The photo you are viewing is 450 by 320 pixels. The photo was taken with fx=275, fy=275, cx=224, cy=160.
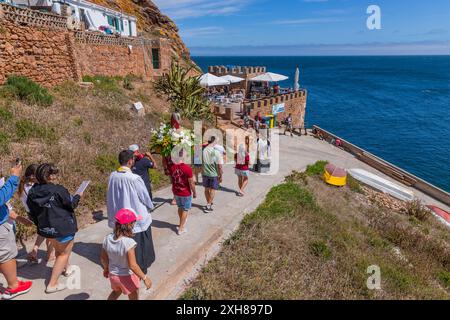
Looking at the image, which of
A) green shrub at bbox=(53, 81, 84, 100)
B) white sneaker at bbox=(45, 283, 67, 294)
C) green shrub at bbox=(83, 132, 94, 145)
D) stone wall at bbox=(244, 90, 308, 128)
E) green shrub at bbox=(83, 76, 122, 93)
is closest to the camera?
white sneaker at bbox=(45, 283, 67, 294)

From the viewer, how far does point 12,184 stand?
3527 mm

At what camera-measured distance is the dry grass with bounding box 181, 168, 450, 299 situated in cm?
469

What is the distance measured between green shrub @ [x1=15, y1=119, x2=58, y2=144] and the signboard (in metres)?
18.8

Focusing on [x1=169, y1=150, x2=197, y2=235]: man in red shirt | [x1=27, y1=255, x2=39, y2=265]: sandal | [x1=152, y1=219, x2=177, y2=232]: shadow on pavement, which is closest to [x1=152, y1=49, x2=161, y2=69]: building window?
[x1=152, y1=219, x2=177, y2=232]: shadow on pavement

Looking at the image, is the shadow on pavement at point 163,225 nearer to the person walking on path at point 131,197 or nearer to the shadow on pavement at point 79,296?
the person walking on path at point 131,197

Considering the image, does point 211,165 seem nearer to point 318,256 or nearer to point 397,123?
point 318,256

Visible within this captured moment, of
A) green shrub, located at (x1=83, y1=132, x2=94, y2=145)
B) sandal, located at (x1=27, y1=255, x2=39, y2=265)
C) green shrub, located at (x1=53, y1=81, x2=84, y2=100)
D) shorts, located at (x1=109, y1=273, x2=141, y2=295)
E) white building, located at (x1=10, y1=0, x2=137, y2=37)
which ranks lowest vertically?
sandal, located at (x1=27, y1=255, x2=39, y2=265)

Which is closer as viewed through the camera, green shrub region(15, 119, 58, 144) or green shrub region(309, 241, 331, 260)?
green shrub region(309, 241, 331, 260)

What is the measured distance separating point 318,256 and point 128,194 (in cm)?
420

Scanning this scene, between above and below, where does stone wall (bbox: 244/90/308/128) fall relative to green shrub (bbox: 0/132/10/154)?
below

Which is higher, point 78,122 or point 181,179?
point 78,122

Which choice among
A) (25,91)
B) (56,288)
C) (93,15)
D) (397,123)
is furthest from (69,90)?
(397,123)

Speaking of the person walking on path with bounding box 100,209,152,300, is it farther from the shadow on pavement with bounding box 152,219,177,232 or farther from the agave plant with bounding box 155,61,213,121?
the agave plant with bounding box 155,61,213,121

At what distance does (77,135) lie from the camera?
29.0ft
